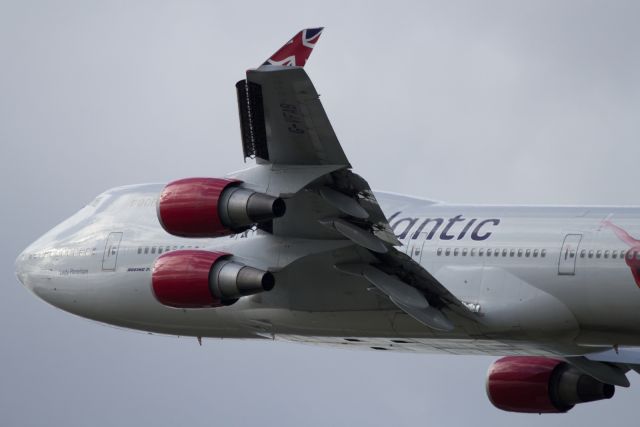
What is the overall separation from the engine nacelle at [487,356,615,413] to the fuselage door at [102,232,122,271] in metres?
10.7

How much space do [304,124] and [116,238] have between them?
9783 mm

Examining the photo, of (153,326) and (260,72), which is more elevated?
(260,72)

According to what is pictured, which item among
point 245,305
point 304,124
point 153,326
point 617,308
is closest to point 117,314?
point 153,326

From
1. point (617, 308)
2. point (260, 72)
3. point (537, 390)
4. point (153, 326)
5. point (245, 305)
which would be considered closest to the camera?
point (260, 72)

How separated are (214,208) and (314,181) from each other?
2075 millimetres

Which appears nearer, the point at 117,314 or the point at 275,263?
the point at 275,263

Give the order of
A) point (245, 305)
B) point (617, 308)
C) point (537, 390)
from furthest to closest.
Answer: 1. point (537, 390)
2. point (245, 305)
3. point (617, 308)

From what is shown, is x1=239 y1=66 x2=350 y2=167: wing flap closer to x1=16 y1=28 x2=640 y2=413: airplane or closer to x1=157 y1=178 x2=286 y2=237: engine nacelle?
x1=16 y1=28 x2=640 y2=413: airplane

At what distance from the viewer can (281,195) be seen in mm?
29281

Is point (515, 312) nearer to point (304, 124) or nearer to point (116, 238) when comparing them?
point (304, 124)

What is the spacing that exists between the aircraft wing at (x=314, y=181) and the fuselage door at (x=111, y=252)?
18.3 feet

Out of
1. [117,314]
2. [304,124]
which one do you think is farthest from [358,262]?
[117,314]

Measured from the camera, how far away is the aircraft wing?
27750 millimetres

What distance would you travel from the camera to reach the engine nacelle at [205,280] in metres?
31.3
